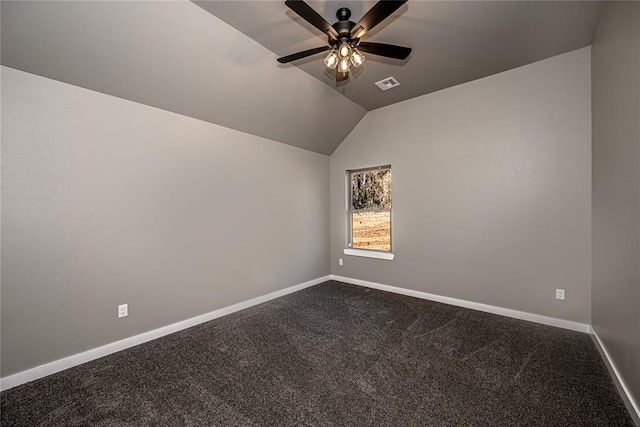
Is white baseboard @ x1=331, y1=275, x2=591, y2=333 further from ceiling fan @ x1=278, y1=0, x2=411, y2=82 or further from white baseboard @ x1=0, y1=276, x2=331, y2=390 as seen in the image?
ceiling fan @ x1=278, y1=0, x2=411, y2=82

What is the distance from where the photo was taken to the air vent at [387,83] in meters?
3.24

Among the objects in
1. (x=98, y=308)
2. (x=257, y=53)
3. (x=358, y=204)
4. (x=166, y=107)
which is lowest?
(x=98, y=308)

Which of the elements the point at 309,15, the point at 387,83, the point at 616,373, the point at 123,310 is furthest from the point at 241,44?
the point at 616,373

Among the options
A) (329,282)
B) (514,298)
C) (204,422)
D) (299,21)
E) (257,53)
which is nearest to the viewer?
(204,422)

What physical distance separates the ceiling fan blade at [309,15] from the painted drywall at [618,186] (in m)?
1.83

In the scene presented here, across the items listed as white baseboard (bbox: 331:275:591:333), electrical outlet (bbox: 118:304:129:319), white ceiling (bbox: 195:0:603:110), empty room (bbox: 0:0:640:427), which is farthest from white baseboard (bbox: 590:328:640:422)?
electrical outlet (bbox: 118:304:129:319)

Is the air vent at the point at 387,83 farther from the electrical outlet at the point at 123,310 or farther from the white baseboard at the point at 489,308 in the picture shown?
the electrical outlet at the point at 123,310

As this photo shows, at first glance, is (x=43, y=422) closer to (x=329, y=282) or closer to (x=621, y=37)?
(x=329, y=282)

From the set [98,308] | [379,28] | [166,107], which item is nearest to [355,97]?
[379,28]

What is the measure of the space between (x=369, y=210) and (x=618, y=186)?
2893 millimetres

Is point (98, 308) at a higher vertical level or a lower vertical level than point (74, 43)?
lower

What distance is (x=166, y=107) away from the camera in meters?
2.68

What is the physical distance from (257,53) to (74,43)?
143 cm

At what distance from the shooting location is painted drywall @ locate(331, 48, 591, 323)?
2.69 m
